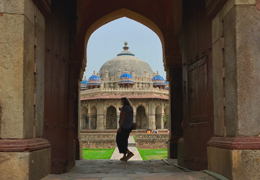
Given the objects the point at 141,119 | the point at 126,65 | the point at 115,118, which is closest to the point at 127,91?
the point at 115,118

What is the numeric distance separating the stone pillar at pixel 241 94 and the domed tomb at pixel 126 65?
40013 millimetres

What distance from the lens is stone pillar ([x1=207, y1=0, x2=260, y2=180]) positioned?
2926mm

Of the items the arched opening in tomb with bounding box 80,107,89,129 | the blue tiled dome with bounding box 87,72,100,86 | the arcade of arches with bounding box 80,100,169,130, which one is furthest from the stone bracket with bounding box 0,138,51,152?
the blue tiled dome with bounding box 87,72,100,86

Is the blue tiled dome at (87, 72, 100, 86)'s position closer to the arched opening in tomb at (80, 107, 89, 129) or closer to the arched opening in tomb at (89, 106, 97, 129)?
the arched opening in tomb at (80, 107, 89, 129)

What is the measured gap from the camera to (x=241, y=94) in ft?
9.95

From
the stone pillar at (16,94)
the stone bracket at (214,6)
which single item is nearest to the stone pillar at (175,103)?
the stone bracket at (214,6)

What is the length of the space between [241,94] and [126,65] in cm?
4142

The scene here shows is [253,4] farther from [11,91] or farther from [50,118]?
[50,118]

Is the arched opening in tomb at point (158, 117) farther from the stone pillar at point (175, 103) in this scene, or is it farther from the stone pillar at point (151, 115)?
the stone pillar at point (175, 103)

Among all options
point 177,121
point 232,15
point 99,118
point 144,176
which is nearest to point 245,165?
point 144,176

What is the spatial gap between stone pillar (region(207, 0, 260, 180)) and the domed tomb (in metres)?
40.0

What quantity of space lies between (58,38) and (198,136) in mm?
2497

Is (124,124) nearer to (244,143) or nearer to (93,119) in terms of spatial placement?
(244,143)

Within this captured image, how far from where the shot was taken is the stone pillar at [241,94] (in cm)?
293
